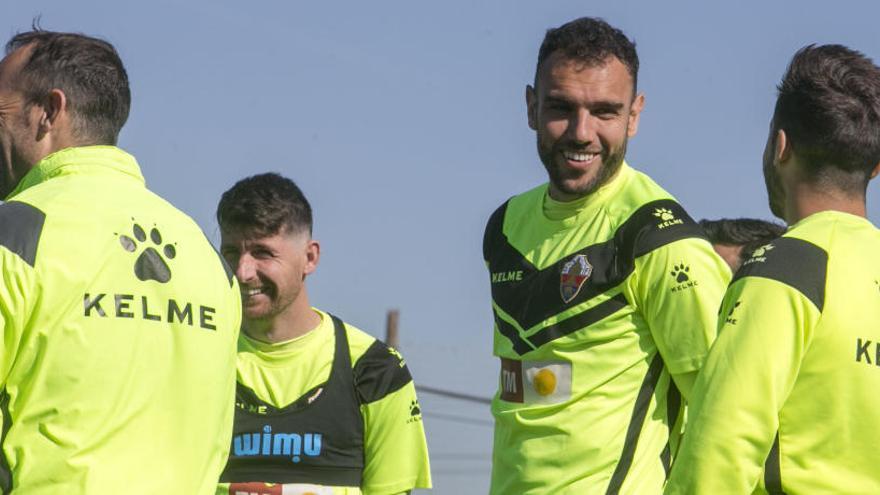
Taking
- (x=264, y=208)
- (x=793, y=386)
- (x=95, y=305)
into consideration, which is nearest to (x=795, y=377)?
(x=793, y=386)

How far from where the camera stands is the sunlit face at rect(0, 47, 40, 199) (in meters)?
4.34

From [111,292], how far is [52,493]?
501 mm

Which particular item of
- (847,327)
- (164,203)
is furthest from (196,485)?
(847,327)

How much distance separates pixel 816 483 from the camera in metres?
3.99

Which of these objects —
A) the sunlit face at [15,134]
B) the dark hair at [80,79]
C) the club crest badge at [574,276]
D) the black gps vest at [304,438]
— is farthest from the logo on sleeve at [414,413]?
the sunlit face at [15,134]

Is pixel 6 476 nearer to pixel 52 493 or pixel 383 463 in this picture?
pixel 52 493

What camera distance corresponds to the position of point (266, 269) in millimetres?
6625

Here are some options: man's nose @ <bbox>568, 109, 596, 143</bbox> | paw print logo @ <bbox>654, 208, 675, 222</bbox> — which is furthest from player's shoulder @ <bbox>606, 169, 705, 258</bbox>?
man's nose @ <bbox>568, 109, 596, 143</bbox>

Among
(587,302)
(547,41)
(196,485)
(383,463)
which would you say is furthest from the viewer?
(383,463)

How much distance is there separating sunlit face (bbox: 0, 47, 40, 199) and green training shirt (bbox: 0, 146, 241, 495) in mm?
76

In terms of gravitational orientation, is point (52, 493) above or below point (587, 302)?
below

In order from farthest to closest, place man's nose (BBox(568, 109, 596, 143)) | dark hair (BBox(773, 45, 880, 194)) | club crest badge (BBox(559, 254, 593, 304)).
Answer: man's nose (BBox(568, 109, 596, 143)), club crest badge (BBox(559, 254, 593, 304)), dark hair (BBox(773, 45, 880, 194))

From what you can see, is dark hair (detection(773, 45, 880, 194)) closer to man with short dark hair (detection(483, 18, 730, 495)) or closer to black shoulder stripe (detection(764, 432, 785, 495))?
black shoulder stripe (detection(764, 432, 785, 495))

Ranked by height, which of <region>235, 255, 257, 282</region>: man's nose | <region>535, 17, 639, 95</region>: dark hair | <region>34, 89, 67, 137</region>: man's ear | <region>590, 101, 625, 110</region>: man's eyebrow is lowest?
<region>235, 255, 257, 282</region>: man's nose
